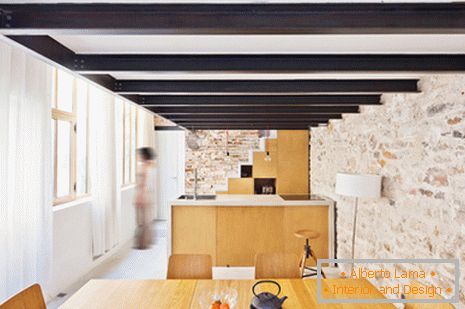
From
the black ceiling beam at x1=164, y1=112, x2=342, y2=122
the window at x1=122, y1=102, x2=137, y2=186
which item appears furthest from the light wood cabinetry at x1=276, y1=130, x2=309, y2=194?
the window at x1=122, y1=102, x2=137, y2=186

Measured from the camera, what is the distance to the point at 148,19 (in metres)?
1.51

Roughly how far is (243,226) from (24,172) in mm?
2954

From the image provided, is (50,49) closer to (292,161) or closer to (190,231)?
(190,231)

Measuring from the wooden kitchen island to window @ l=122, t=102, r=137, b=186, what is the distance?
2.64 meters

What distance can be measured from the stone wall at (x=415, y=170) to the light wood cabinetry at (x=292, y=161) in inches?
112

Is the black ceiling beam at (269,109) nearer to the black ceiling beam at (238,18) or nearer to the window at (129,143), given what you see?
the black ceiling beam at (238,18)

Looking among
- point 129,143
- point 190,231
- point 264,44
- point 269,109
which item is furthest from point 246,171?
point 264,44

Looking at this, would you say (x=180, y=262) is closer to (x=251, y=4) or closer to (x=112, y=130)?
(x=251, y=4)

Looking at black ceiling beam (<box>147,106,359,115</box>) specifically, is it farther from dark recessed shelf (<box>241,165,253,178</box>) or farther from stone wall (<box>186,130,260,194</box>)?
stone wall (<box>186,130,260,194</box>)

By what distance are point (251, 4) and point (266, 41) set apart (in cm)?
51

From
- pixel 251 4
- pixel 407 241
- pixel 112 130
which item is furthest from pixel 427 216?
pixel 112 130

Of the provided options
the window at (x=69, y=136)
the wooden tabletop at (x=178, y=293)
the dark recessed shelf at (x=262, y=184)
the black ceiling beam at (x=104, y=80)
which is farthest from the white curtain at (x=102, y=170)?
the dark recessed shelf at (x=262, y=184)

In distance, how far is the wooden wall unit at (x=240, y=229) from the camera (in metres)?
4.91

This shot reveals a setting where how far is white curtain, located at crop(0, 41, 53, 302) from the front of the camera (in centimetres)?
288
